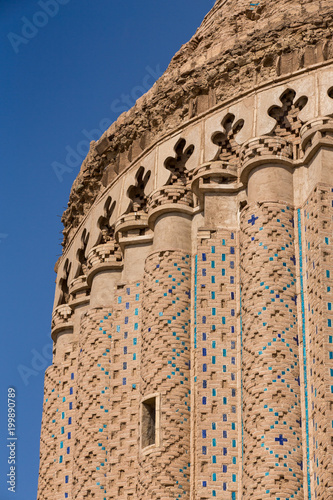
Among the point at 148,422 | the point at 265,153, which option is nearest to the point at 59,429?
the point at 148,422

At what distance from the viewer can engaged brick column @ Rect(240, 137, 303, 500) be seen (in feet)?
44.0

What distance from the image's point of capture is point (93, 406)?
1558cm

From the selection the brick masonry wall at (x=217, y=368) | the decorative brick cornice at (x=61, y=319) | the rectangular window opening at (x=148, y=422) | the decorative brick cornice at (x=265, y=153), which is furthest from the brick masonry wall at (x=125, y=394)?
the decorative brick cornice at (x=265, y=153)

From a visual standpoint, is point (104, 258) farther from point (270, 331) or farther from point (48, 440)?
point (270, 331)

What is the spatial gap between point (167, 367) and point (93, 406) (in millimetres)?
1360

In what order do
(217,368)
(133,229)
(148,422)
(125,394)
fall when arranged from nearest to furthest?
(217,368)
(148,422)
(125,394)
(133,229)

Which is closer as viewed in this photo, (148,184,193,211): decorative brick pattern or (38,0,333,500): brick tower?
(38,0,333,500): brick tower

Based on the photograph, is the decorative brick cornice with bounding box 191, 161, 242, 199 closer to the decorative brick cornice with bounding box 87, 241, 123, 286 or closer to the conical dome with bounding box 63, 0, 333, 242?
the conical dome with bounding box 63, 0, 333, 242

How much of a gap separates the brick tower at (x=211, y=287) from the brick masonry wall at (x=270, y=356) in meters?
0.01

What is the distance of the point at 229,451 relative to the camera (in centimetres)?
1385

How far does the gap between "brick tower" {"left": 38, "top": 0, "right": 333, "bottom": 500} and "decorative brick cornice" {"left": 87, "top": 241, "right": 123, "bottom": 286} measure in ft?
0.07

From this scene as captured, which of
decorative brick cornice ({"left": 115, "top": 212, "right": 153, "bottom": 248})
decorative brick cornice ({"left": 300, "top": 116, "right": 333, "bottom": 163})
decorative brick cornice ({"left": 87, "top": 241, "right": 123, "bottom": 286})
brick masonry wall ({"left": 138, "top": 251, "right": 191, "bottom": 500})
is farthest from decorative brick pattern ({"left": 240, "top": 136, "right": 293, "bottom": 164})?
decorative brick cornice ({"left": 87, "top": 241, "right": 123, "bottom": 286})

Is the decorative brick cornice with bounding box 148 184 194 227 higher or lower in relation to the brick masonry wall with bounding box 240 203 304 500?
higher

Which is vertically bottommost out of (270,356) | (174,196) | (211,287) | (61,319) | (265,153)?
(270,356)
